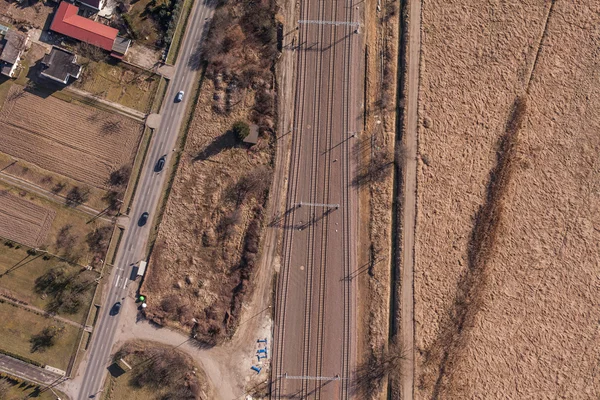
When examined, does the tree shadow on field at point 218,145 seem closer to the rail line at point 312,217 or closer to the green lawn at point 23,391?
the rail line at point 312,217

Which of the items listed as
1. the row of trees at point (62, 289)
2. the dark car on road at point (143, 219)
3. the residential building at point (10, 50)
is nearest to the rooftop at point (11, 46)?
the residential building at point (10, 50)

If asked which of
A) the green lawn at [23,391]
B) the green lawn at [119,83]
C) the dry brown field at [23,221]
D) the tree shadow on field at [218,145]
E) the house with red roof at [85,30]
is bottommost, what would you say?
the green lawn at [23,391]

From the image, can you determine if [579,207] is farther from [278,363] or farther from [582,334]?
[278,363]

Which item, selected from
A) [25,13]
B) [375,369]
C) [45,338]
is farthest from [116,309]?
[25,13]

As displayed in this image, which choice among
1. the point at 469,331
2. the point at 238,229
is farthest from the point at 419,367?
the point at 238,229

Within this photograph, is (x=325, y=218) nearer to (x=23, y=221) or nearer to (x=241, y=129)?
(x=241, y=129)

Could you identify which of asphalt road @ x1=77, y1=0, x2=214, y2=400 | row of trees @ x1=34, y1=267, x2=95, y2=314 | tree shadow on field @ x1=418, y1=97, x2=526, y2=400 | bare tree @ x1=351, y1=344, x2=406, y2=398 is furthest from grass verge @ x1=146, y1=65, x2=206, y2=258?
tree shadow on field @ x1=418, y1=97, x2=526, y2=400

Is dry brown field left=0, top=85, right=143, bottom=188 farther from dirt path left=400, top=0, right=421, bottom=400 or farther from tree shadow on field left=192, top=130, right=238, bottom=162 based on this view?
dirt path left=400, top=0, right=421, bottom=400
